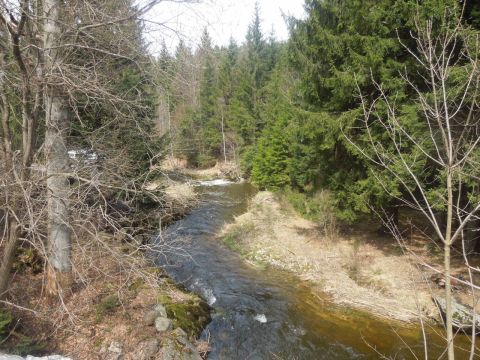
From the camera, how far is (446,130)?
4645 mm

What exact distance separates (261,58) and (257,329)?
91.7 feet

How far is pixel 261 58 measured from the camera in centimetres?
3067

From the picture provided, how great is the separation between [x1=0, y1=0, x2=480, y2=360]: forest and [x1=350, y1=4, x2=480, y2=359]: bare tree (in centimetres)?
3

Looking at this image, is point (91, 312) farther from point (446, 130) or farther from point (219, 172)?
point (219, 172)

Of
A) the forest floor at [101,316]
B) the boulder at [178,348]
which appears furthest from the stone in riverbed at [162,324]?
the boulder at [178,348]

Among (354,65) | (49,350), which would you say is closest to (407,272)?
(354,65)

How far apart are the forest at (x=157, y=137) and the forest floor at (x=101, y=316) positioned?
0.04 meters

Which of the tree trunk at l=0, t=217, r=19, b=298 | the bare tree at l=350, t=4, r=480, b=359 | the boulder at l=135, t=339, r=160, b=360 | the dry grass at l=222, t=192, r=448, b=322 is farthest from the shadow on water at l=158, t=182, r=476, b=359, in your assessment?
the bare tree at l=350, t=4, r=480, b=359

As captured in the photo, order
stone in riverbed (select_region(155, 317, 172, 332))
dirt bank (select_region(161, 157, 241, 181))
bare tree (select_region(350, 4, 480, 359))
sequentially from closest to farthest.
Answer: bare tree (select_region(350, 4, 480, 359)) → stone in riverbed (select_region(155, 317, 172, 332)) → dirt bank (select_region(161, 157, 241, 181))

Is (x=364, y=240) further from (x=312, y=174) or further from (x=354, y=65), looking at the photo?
(x=354, y=65)

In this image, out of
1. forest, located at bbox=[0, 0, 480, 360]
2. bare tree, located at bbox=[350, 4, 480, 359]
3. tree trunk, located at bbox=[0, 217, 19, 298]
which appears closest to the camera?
bare tree, located at bbox=[350, 4, 480, 359]

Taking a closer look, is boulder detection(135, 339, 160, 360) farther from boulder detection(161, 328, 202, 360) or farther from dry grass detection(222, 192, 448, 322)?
dry grass detection(222, 192, 448, 322)

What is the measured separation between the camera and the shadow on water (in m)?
6.02

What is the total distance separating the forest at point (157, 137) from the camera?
3896 mm
